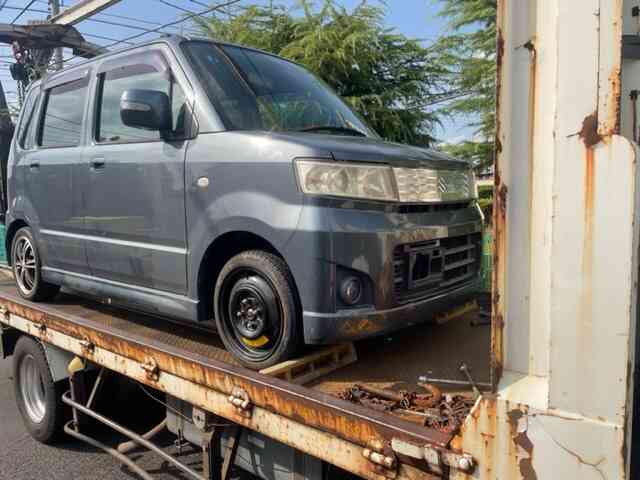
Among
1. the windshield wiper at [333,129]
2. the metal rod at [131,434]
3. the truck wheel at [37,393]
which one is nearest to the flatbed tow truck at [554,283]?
the metal rod at [131,434]

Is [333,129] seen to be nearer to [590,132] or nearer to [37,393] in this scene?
[590,132]

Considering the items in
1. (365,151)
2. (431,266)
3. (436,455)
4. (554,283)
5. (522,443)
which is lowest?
(436,455)

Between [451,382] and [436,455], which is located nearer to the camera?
[436,455]

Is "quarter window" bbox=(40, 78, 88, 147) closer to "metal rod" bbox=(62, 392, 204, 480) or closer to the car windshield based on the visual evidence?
the car windshield

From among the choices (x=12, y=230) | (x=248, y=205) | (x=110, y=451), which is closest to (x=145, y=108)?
(x=248, y=205)

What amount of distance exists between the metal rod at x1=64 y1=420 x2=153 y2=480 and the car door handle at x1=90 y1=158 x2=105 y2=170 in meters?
1.79

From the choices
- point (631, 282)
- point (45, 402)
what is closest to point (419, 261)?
point (631, 282)

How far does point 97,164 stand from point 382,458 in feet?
8.60

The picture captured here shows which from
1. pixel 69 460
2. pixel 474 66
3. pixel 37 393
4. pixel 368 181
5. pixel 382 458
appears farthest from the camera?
pixel 474 66

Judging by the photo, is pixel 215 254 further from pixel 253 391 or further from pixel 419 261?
pixel 419 261

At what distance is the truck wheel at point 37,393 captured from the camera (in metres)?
4.07

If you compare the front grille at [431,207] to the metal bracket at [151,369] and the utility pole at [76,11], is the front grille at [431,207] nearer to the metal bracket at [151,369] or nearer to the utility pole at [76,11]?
the metal bracket at [151,369]

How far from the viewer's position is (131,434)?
3.30m

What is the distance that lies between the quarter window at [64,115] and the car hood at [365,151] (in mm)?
1949
